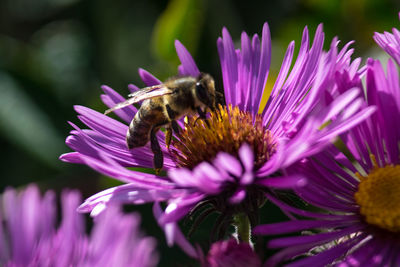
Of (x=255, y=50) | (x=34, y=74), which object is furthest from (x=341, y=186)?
(x=34, y=74)

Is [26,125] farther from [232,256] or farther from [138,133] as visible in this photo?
[232,256]

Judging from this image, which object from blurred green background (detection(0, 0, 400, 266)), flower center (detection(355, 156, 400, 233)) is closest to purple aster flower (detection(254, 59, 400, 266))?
flower center (detection(355, 156, 400, 233))

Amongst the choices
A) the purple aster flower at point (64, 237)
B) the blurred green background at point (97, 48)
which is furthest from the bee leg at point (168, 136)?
the blurred green background at point (97, 48)

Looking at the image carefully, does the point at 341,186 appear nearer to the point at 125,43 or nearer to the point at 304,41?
the point at 304,41

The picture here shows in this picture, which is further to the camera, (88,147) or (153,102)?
(153,102)

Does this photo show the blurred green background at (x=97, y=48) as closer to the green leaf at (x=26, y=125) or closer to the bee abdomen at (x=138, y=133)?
the green leaf at (x=26, y=125)
